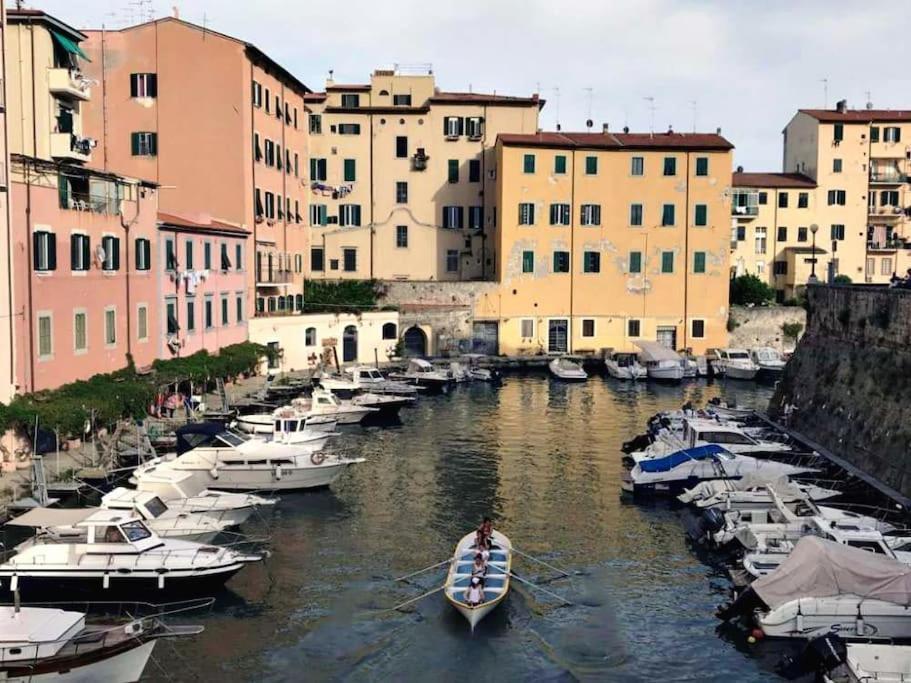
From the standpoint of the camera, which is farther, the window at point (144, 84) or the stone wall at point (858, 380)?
the window at point (144, 84)

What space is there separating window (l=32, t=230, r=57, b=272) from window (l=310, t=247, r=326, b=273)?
125 feet

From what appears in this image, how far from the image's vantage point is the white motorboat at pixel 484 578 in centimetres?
2217

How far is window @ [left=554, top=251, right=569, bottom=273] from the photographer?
229ft

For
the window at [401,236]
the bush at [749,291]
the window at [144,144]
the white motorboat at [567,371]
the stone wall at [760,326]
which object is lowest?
the white motorboat at [567,371]

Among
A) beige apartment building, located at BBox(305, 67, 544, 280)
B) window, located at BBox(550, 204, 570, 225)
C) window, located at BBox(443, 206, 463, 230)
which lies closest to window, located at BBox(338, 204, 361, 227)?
beige apartment building, located at BBox(305, 67, 544, 280)

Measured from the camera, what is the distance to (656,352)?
2562 inches

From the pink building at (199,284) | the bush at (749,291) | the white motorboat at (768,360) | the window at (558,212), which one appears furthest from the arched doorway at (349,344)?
the bush at (749,291)

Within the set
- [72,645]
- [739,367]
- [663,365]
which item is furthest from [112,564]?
[739,367]

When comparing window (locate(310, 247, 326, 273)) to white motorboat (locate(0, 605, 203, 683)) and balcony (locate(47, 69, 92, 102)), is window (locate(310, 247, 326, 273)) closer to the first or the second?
balcony (locate(47, 69, 92, 102))

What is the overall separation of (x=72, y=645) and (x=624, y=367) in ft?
165

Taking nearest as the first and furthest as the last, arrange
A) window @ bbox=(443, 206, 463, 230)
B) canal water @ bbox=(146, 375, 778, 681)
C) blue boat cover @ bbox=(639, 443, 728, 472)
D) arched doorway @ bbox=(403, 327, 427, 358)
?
canal water @ bbox=(146, 375, 778, 681) → blue boat cover @ bbox=(639, 443, 728, 472) → arched doorway @ bbox=(403, 327, 427, 358) → window @ bbox=(443, 206, 463, 230)

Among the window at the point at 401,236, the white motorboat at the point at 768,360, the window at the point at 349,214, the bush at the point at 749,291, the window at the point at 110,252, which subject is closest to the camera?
the window at the point at 110,252

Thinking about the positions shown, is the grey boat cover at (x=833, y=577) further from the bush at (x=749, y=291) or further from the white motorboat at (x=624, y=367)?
the bush at (x=749, y=291)

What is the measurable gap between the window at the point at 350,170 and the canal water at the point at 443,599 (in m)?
34.8
